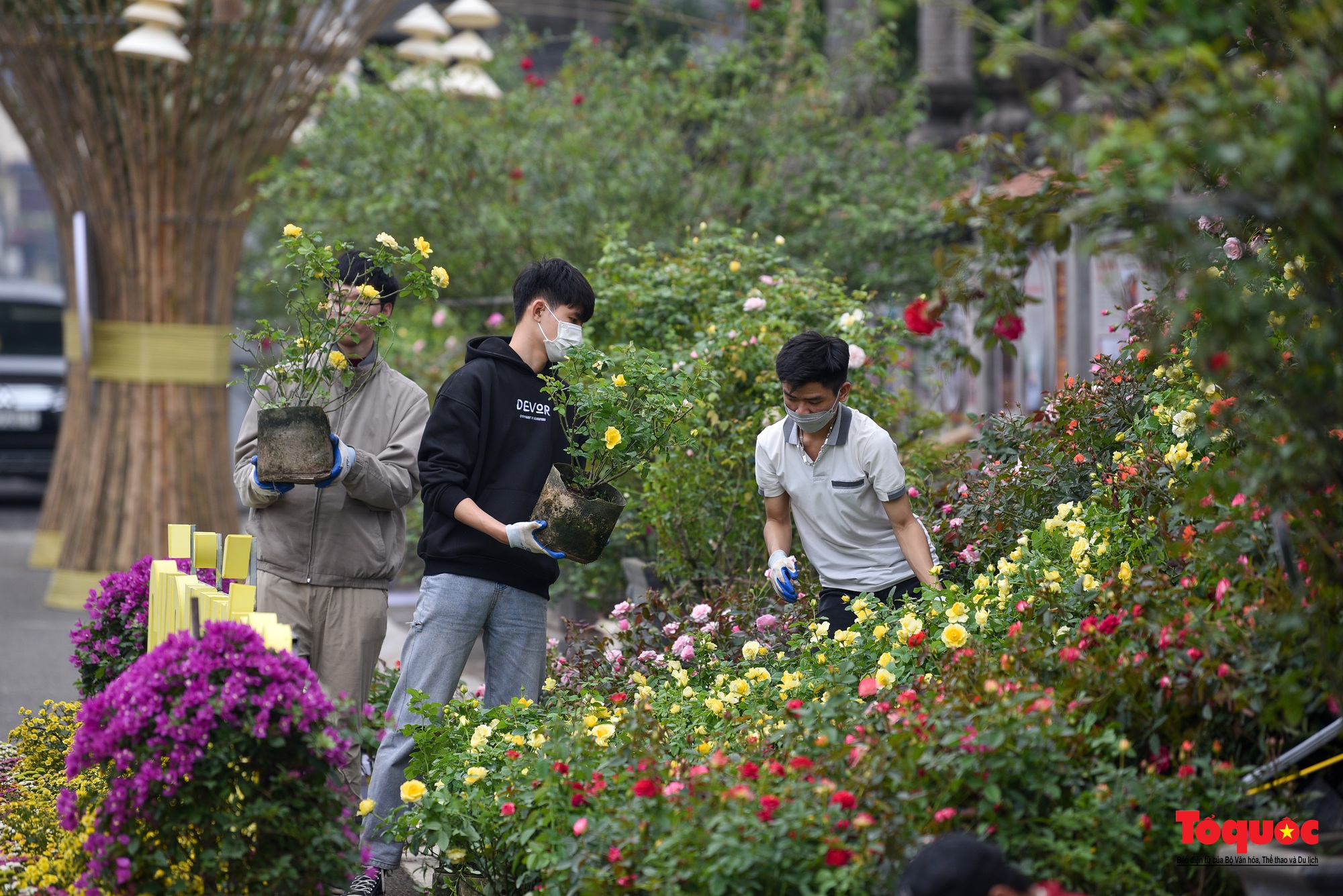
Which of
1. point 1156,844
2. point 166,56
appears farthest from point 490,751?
point 166,56

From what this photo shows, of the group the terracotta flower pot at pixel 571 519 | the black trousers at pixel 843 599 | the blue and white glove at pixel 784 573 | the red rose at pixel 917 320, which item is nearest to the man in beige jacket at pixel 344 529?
the terracotta flower pot at pixel 571 519

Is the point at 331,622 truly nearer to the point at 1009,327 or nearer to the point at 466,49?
the point at 1009,327

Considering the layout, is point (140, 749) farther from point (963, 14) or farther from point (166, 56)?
point (166, 56)

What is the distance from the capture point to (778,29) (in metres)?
9.07

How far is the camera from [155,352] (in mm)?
7996

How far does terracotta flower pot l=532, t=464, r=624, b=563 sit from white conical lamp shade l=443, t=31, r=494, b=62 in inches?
229

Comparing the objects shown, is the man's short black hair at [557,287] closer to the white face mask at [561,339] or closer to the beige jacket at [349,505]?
the white face mask at [561,339]

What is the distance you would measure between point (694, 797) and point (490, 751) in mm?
847

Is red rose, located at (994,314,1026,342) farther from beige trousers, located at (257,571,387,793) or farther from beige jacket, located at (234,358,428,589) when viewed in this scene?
beige trousers, located at (257,571,387,793)

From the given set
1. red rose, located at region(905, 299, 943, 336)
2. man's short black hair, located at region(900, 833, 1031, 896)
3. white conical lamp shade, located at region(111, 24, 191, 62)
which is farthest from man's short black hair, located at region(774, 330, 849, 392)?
white conical lamp shade, located at region(111, 24, 191, 62)

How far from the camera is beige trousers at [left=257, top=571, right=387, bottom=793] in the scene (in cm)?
383

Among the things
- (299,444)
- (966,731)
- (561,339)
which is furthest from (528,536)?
(966,731)

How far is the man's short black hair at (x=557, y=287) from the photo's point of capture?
371cm

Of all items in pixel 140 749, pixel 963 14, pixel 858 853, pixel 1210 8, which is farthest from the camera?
pixel 140 749
